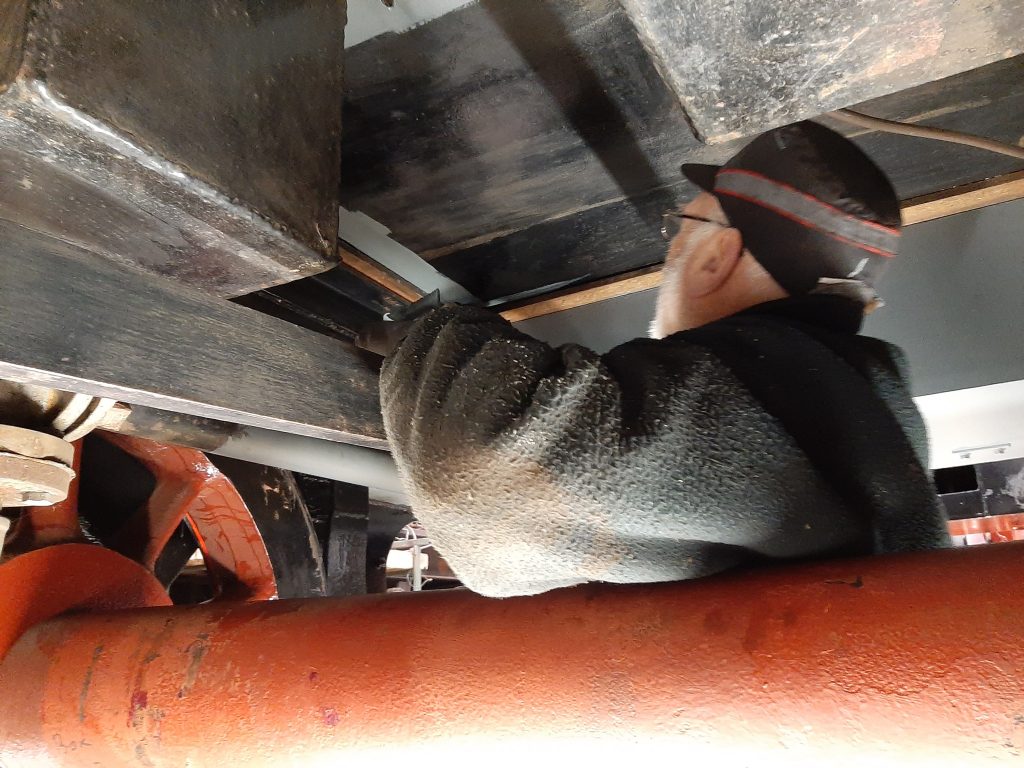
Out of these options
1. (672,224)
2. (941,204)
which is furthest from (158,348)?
(941,204)

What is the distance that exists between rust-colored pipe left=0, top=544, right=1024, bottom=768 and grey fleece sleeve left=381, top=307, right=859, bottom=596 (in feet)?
0.20

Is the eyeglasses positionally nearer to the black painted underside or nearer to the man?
the black painted underside

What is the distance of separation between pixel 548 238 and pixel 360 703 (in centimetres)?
99

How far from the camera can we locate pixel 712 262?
98cm

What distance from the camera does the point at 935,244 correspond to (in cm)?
139

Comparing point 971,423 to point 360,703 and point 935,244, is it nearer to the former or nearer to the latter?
point 935,244

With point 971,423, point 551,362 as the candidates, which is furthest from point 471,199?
point 971,423

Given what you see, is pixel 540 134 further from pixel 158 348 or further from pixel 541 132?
pixel 158 348

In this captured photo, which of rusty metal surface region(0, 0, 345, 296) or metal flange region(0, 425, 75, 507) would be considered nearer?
rusty metal surface region(0, 0, 345, 296)

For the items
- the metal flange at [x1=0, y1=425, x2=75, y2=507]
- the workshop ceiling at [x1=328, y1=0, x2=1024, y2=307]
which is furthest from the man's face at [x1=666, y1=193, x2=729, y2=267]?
the metal flange at [x1=0, y1=425, x2=75, y2=507]

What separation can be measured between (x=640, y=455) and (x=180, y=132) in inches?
20.0

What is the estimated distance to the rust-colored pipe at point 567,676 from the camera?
0.48 meters

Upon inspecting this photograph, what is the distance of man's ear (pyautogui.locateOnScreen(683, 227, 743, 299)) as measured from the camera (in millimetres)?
961

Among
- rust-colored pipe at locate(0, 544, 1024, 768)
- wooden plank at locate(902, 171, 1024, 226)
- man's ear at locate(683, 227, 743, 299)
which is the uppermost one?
wooden plank at locate(902, 171, 1024, 226)
